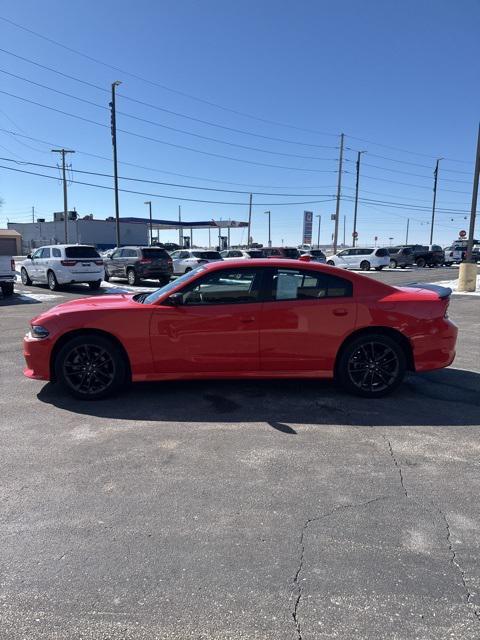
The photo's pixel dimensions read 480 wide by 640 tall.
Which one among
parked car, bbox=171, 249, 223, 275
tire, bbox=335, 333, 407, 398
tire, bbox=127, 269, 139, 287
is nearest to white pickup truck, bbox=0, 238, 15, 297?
tire, bbox=127, 269, 139, 287

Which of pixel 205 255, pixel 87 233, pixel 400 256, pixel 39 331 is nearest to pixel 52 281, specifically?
pixel 205 255

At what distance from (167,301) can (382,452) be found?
103 inches

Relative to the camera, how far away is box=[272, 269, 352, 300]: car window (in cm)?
529

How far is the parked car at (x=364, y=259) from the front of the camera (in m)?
33.8

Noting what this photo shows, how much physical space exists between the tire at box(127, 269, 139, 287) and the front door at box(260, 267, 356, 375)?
1687 centimetres

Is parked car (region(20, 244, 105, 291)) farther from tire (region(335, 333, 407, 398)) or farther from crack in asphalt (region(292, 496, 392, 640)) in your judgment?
crack in asphalt (region(292, 496, 392, 640))

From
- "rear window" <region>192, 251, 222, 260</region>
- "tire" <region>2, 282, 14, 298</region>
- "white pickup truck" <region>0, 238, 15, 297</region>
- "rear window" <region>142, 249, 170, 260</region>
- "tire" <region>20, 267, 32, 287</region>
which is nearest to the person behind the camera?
"white pickup truck" <region>0, 238, 15, 297</region>

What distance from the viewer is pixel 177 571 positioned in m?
2.60

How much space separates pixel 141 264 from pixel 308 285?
16.8 meters

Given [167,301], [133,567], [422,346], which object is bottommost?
[133,567]

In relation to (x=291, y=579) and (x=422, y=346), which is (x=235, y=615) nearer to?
(x=291, y=579)

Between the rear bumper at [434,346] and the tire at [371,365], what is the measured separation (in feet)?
0.56

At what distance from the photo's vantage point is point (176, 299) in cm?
518

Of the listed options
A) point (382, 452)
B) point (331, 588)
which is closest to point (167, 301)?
point (382, 452)
